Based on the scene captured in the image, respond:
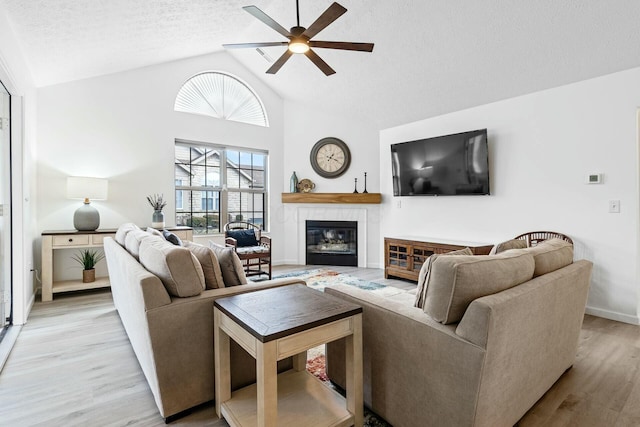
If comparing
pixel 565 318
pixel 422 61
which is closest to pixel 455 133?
pixel 422 61

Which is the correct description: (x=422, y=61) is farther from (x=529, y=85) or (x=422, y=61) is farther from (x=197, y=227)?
(x=197, y=227)

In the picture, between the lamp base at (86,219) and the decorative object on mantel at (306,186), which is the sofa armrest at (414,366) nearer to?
the lamp base at (86,219)

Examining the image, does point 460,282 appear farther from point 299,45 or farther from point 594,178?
point 594,178

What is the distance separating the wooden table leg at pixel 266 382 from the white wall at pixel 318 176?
4.23m

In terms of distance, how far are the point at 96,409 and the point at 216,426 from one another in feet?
2.26

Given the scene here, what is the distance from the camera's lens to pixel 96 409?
1.68 metres

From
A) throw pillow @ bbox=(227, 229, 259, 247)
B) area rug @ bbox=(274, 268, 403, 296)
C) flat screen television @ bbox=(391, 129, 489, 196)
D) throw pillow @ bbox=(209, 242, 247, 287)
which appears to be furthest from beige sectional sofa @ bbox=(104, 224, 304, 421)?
flat screen television @ bbox=(391, 129, 489, 196)

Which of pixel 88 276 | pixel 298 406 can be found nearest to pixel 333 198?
pixel 88 276

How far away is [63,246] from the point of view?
352 centimetres

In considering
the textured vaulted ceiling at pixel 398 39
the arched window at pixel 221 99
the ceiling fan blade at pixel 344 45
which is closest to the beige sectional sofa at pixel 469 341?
the ceiling fan blade at pixel 344 45

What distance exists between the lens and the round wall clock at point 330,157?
17.9ft

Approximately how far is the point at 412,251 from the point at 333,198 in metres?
1.66

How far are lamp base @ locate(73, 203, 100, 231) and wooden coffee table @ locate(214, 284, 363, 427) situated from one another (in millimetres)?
3090

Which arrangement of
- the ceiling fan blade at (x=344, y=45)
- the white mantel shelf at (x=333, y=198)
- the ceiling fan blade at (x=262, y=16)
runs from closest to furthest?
the ceiling fan blade at (x=262, y=16), the ceiling fan blade at (x=344, y=45), the white mantel shelf at (x=333, y=198)
